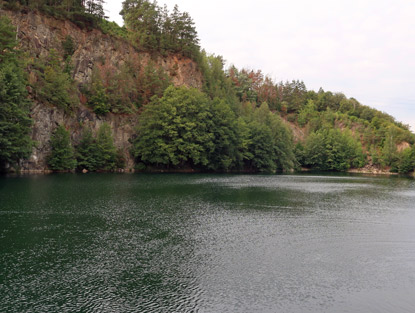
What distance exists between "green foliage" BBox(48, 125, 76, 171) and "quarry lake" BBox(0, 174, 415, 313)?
30.3 metres

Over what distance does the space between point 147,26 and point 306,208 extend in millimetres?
76788

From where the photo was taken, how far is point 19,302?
11.3m

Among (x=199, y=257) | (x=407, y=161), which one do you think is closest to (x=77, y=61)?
(x=199, y=257)

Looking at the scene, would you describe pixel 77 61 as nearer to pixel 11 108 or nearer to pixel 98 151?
pixel 98 151

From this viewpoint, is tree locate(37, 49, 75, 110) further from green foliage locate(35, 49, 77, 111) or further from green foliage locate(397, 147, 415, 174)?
green foliage locate(397, 147, 415, 174)

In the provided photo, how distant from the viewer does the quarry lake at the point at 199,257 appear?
12102 mm

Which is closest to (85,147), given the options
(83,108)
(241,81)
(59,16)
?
(83,108)

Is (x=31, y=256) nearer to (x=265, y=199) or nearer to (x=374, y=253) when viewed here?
(x=374, y=253)

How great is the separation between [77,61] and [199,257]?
68.1 metres

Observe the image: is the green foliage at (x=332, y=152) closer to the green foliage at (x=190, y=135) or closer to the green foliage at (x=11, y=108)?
the green foliage at (x=190, y=135)

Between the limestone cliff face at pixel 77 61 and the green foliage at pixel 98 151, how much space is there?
2474 millimetres

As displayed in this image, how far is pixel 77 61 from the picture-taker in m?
73.6

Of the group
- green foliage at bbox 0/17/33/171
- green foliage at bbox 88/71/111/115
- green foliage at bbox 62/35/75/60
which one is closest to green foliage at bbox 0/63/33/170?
green foliage at bbox 0/17/33/171

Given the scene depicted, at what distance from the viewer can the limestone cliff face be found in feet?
198
